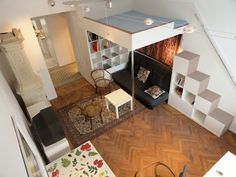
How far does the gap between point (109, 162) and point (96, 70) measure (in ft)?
8.86

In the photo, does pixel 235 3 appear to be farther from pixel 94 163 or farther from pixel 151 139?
pixel 94 163

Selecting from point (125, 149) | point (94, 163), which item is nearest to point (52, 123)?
point (94, 163)

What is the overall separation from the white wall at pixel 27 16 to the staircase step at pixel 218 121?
425 cm

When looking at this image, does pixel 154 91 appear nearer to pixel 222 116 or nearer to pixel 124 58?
pixel 222 116

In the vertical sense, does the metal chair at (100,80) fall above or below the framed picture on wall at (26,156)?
below

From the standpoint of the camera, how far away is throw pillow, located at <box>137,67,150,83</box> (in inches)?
200

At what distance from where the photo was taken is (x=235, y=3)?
2.96 meters

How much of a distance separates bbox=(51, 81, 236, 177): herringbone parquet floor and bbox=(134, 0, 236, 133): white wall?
2.41 feet

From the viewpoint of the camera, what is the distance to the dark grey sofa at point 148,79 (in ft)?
14.8

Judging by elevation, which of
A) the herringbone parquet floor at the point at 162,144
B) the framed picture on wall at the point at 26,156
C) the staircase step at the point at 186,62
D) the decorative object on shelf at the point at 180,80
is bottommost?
the herringbone parquet floor at the point at 162,144

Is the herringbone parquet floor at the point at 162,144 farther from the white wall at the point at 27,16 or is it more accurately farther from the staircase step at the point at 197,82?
the white wall at the point at 27,16

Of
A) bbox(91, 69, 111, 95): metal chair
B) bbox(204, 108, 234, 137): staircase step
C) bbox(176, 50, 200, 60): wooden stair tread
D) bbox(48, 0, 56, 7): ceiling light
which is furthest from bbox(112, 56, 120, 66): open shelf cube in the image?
bbox(204, 108, 234, 137): staircase step

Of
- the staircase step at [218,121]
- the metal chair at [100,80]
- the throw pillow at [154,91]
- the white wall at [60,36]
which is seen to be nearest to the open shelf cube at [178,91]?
the throw pillow at [154,91]

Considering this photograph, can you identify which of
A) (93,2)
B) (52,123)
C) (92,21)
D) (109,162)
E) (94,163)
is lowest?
(109,162)
